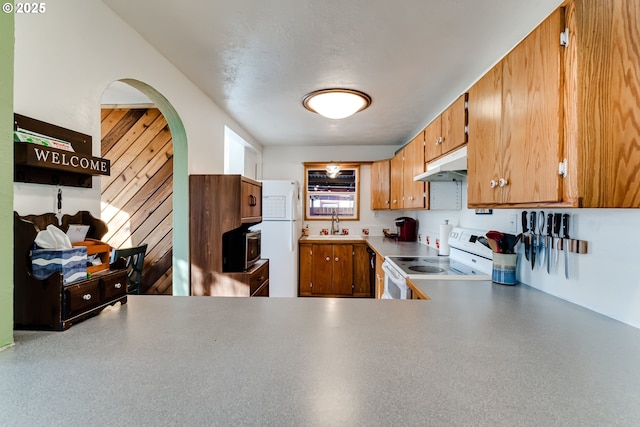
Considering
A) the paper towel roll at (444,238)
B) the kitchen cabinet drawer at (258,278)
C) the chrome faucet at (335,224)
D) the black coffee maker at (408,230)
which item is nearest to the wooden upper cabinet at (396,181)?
the black coffee maker at (408,230)

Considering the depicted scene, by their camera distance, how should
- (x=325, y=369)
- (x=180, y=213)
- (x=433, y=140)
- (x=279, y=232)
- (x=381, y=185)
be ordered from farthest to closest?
(x=381, y=185) → (x=279, y=232) → (x=433, y=140) → (x=180, y=213) → (x=325, y=369)

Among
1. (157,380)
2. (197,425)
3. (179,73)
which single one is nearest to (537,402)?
(197,425)

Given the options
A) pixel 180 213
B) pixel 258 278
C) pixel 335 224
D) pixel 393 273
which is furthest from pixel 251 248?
pixel 335 224

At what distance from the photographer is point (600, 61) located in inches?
34.8

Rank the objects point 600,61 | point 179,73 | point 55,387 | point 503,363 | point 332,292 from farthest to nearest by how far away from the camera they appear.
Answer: point 332,292 → point 179,73 → point 600,61 → point 503,363 → point 55,387

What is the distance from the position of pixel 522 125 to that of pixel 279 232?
3104 millimetres

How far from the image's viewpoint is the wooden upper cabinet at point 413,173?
280 centimetres

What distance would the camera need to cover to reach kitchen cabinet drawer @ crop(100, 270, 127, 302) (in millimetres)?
1114

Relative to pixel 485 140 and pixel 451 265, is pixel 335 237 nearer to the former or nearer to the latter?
pixel 451 265

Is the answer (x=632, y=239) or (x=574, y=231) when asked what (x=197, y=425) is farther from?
(x=574, y=231)

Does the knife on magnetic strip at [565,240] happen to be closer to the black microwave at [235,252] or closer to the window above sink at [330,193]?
the black microwave at [235,252]

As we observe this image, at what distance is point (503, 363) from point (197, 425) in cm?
77

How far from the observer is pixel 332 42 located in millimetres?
1698

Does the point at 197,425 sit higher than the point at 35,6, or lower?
lower
